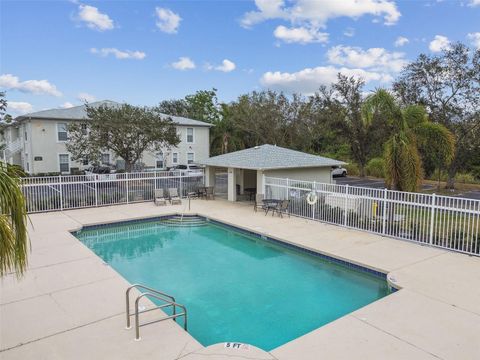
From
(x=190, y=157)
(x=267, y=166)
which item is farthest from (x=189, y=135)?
(x=267, y=166)

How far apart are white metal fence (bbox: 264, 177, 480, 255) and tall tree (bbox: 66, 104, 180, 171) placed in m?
12.3

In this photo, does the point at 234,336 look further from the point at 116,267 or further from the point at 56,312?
the point at 116,267

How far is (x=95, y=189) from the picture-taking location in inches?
641

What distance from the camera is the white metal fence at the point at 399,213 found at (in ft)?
31.0

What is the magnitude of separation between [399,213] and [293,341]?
728 centimetres

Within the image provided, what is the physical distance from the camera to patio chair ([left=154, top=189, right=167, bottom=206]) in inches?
658

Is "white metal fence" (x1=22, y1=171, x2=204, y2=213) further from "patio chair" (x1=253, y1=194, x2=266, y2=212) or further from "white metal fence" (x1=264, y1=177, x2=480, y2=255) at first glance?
"white metal fence" (x1=264, y1=177, x2=480, y2=255)

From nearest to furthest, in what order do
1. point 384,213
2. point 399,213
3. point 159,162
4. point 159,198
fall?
point 399,213 < point 384,213 < point 159,198 < point 159,162

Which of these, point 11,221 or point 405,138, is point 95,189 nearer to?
point 405,138

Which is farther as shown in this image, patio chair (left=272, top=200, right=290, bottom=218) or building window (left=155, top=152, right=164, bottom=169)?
building window (left=155, top=152, right=164, bottom=169)

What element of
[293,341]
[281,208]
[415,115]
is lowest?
[293,341]

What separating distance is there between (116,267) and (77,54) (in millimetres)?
15943

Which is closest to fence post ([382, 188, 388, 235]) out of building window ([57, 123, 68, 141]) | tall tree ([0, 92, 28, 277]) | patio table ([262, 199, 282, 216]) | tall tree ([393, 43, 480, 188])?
patio table ([262, 199, 282, 216])

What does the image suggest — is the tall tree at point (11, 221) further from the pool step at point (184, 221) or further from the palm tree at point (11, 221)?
the pool step at point (184, 221)
